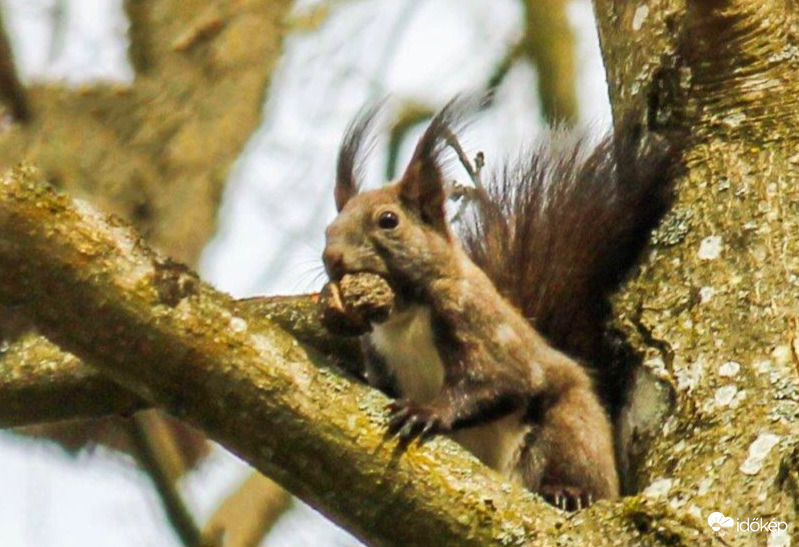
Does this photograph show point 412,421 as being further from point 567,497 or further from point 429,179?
point 429,179

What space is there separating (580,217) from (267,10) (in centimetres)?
240

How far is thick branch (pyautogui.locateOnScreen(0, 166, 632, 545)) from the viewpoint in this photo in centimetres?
217

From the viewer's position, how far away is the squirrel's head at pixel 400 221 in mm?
3170

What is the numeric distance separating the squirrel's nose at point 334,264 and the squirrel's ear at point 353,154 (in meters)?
0.30

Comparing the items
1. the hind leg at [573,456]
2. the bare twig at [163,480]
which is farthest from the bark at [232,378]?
the bare twig at [163,480]

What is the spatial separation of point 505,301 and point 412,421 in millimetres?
933

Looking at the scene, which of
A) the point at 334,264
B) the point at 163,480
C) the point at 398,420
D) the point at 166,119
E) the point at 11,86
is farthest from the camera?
the point at 166,119

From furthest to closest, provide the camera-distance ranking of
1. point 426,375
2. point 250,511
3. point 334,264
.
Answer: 1. point 250,511
2. point 426,375
3. point 334,264

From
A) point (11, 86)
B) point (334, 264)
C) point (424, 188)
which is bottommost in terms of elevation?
point (334, 264)

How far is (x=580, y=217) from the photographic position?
3.35 metres

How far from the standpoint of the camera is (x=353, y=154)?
10.9 ft

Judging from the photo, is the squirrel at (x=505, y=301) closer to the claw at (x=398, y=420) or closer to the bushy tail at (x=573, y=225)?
the bushy tail at (x=573, y=225)

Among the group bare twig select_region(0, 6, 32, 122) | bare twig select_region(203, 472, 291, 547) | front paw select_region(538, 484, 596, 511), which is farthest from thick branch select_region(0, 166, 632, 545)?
bare twig select_region(0, 6, 32, 122)

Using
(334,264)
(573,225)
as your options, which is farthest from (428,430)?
(573,225)
